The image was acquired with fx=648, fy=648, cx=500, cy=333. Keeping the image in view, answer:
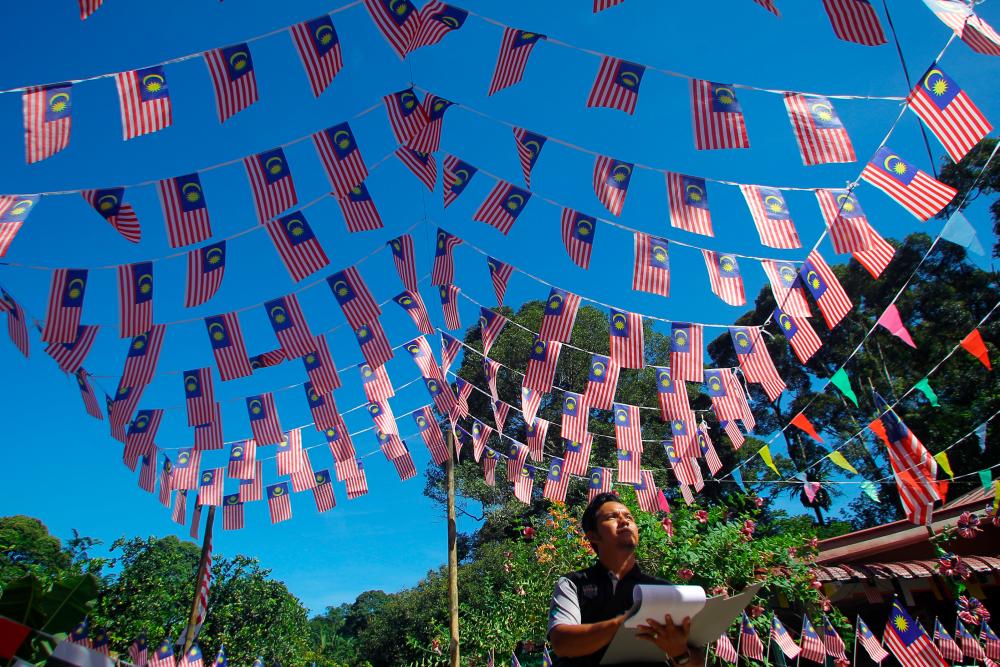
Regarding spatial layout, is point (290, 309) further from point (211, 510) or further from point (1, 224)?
point (211, 510)

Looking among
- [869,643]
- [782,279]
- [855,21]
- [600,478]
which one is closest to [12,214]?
[855,21]

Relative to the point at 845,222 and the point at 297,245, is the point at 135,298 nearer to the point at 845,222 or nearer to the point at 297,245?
the point at 297,245

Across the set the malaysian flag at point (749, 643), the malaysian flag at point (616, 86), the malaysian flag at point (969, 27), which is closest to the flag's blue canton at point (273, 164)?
the malaysian flag at point (616, 86)

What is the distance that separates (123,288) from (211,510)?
714 centimetres

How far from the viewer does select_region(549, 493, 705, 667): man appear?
232 centimetres

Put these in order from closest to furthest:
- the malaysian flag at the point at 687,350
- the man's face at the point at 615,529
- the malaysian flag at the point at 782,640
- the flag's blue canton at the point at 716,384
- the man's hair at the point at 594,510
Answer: the man's face at the point at 615,529, the man's hair at the point at 594,510, the malaysian flag at the point at 687,350, the malaysian flag at the point at 782,640, the flag's blue canton at the point at 716,384

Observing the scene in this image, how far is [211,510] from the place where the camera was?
44.0ft

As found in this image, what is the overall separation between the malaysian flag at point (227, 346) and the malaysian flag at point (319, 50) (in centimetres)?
414

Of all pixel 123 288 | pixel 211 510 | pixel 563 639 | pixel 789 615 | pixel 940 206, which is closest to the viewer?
pixel 563 639

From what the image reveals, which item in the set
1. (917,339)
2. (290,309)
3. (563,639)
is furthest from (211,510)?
(917,339)

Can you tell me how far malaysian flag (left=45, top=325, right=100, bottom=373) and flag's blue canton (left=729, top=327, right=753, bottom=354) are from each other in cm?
928

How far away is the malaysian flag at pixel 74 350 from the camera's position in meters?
9.15

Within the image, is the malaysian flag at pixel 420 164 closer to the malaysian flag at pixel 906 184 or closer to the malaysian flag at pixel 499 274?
the malaysian flag at pixel 499 274

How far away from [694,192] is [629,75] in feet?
5.31
